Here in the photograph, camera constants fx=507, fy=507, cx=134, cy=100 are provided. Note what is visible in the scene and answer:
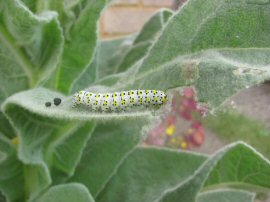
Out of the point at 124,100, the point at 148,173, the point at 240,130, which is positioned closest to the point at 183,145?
the point at 240,130

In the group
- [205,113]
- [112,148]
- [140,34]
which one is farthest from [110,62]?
[205,113]

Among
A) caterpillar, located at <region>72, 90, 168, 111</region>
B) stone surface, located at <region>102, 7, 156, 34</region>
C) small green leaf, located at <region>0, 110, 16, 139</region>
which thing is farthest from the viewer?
stone surface, located at <region>102, 7, 156, 34</region>

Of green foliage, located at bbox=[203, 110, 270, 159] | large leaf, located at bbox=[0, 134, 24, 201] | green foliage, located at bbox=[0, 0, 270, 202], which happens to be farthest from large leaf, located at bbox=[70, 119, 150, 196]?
green foliage, located at bbox=[203, 110, 270, 159]

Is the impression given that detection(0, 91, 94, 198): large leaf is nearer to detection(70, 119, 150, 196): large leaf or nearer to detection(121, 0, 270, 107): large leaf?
detection(70, 119, 150, 196): large leaf

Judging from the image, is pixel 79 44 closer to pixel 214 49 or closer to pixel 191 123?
pixel 214 49

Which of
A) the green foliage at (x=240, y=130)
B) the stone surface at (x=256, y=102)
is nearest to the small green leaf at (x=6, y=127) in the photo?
the stone surface at (x=256, y=102)

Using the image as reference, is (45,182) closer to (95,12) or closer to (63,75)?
(63,75)

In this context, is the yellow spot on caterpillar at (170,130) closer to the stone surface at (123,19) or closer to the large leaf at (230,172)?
the stone surface at (123,19)
